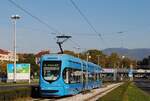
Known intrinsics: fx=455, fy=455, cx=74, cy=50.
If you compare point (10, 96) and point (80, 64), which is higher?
point (80, 64)

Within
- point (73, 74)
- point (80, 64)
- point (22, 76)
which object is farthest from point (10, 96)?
point (22, 76)

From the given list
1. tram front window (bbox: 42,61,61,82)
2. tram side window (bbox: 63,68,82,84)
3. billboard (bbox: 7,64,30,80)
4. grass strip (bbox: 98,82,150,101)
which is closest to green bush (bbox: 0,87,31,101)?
tram front window (bbox: 42,61,61,82)

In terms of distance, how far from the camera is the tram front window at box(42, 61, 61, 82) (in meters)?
38.0

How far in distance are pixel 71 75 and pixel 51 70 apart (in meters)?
2.63

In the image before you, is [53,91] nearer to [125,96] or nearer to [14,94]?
[14,94]

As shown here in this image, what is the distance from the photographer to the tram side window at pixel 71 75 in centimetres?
3841

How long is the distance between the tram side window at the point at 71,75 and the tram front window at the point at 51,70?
0.69 metres

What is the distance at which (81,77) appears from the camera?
46281 millimetres

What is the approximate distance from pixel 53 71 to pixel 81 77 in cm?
864

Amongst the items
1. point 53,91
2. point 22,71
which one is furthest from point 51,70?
point 22,71

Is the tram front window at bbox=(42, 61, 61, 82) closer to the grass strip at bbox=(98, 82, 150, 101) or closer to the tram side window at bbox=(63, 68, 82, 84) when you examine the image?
the tram side window at bbox=(63, 68, 82, 84)

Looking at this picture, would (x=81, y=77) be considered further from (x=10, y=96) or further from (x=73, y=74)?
(x=10, y=96)

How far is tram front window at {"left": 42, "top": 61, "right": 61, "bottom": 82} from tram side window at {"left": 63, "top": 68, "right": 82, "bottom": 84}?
695 millimetres

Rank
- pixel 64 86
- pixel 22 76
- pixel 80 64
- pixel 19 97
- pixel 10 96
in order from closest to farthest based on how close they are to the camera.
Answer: pixel 10 96 < pixel 19 97 < pixel 64 86 < pixel 80 64 < pixel 22 76
